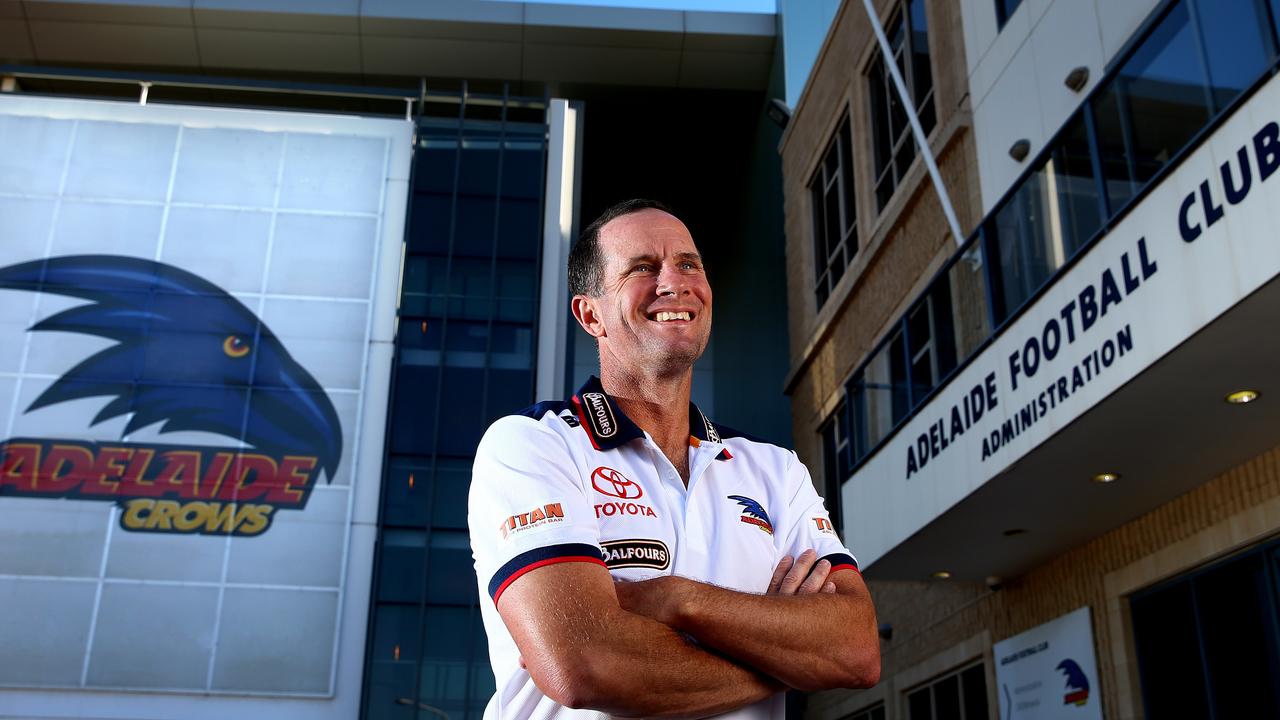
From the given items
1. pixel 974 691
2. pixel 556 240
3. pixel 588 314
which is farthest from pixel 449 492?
pixel 588 314

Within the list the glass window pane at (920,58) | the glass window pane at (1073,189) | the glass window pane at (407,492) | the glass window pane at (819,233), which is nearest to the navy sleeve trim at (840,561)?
the glass window pane at (1073,189)

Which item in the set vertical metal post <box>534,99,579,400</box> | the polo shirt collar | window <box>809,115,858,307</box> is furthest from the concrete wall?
vertical metal post <box>534,99,579,400</box>

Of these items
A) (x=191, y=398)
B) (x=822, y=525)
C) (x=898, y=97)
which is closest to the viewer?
(x=822, y=525)

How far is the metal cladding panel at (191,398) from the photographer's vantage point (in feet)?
74.3

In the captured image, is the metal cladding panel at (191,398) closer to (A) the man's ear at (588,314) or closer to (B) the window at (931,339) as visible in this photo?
(B) the window at (931,339)

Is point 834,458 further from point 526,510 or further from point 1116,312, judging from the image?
point 526,510

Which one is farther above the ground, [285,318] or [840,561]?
[285,318]

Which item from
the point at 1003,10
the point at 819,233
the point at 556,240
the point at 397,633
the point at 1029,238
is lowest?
the point at 397,633

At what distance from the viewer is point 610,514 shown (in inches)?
89.0

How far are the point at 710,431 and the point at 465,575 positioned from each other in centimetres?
2163

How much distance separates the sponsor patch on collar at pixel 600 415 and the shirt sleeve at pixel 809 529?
382mm

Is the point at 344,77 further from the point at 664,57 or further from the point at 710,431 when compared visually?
the point at 710,431

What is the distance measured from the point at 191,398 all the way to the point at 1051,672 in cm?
1810

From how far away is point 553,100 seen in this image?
27656 millimetres
